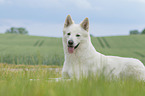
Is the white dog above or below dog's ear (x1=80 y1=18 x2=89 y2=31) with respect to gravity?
below

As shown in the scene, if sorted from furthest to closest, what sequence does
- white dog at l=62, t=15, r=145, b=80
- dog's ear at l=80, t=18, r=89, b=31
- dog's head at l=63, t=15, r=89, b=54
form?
dog's ear at l=80, t=18, r=89, b=31 → white dog at l=62, t=15, r=145, b=80 → dog's head at l=63, t=15, r=89, b=54

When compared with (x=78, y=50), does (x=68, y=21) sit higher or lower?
higher

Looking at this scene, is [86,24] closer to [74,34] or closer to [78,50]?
[74,34]

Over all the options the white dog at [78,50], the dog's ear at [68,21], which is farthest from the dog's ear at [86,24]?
the dog's ear at [68,21]

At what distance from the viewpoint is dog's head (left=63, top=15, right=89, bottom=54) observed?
586 centimetres

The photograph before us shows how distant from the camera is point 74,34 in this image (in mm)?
6008

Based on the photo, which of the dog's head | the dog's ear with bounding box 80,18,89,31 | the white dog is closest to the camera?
the dog's head

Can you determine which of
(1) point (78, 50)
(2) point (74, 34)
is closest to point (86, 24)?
(2) point (74, 34)

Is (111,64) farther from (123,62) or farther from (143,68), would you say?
(143,68)

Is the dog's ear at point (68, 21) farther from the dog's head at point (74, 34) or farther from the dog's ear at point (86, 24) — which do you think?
the dog's ear at point (86, 24)

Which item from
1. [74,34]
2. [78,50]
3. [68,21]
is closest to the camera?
[74,34]

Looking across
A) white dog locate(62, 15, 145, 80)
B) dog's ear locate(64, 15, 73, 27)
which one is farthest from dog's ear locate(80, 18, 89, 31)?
dog's ear locate(64, 15, 73, 27)

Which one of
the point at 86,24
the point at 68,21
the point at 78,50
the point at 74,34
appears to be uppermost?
the point at 68,21

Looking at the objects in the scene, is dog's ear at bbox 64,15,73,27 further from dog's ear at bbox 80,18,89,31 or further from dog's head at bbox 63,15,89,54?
dog's ear at bbox 80,18,89,31
